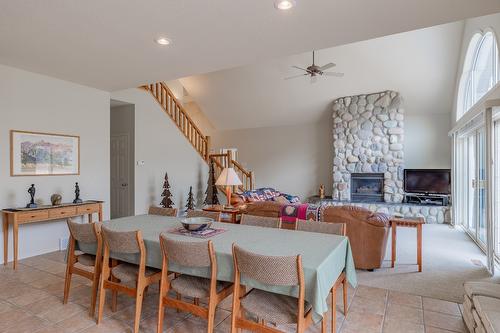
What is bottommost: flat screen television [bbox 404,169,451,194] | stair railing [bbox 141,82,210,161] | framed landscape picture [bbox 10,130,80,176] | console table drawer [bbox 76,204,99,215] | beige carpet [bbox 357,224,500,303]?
beige carpet [bbox 357,224,500,303]

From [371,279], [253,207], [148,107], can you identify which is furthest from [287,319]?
[148,107]

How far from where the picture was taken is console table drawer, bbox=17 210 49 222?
12.7ft

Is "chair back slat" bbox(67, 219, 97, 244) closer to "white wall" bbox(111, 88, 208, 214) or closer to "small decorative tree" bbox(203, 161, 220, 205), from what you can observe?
"white wall" bbox(111, 88, 208, 214)

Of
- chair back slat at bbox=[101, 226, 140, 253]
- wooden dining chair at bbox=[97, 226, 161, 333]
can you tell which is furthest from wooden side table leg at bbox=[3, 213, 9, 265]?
chair back slat at bbox=[101, 226, 140, 253]

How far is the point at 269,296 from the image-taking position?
2051 millimetres

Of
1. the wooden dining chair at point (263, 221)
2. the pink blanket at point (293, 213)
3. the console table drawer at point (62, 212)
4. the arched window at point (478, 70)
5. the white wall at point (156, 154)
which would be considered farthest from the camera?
the white wall at point (156, 154)

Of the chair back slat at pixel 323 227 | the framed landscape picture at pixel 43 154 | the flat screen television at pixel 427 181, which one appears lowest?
the chair back slat at pixel 323 227

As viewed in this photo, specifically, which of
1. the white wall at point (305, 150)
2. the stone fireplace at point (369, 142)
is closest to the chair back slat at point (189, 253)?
the stone fireplace at point (369, 142)

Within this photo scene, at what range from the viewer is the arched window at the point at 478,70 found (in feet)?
14.8

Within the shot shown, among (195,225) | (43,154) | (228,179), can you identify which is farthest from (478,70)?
(43,154)

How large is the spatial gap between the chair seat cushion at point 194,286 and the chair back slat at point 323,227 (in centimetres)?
98

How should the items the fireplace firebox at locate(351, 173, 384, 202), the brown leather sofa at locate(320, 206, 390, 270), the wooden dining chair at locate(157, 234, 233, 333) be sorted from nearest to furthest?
the wooden dining chair at locate(157, 234, 233, 333) → the brown leather sofa at locate(320, 206, 390, 270) → the fireplace firebox at locate(351, 173, 384, 202)

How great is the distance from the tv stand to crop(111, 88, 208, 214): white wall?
5.40 m

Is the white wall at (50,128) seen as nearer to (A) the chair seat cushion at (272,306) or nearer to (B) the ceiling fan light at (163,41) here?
(B) the ceiling fan light at (163,41)
